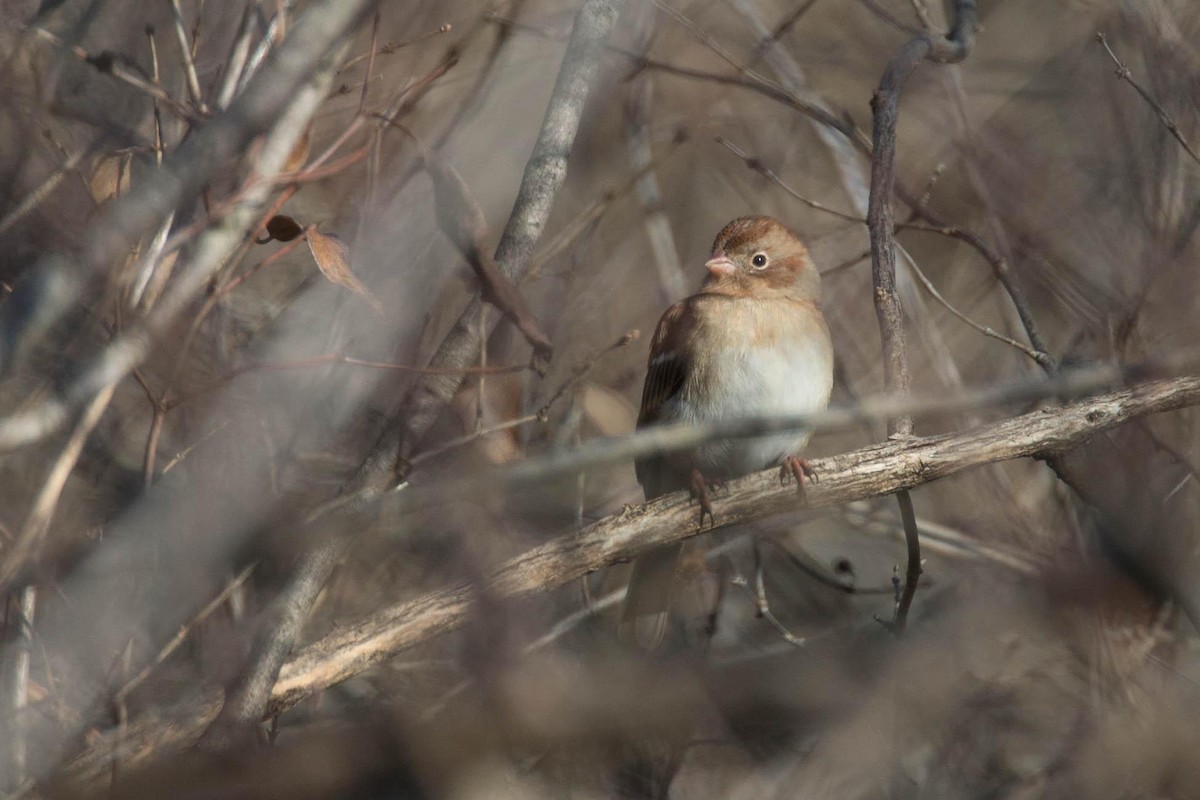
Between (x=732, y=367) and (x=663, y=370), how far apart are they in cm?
30

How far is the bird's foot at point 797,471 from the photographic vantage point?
12.3 feet

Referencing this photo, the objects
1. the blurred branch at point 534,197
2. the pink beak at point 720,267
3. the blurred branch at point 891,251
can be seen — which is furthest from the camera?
the pink beak at point 720,267

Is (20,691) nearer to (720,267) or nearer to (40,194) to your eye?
(40,194)

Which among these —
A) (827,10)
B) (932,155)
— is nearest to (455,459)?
(932,155)

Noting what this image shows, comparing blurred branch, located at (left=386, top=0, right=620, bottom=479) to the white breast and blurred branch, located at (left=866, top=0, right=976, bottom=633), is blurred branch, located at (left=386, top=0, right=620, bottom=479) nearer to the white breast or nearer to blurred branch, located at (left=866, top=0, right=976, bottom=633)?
the white breast

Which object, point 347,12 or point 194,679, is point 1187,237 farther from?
point 194,679

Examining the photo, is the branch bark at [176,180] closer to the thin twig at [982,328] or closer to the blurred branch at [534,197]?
the blurred branch at [534,197]

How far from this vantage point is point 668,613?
15.2 ft

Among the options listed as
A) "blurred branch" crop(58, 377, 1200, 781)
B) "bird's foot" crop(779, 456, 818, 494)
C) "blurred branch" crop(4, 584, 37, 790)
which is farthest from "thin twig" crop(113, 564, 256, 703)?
"bird's foot" crop(779, 456, 818, 494)

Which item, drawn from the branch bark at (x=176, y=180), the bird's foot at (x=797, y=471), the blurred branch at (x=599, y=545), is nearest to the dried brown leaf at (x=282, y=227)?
the branch bark at (x=176, y=180)

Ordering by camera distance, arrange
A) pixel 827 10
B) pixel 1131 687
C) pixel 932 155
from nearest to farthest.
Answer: pixel 1131 687, pixel 932 155, pixel 827 10

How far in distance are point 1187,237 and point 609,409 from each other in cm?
254

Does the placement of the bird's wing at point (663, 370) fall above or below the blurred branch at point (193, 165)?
below

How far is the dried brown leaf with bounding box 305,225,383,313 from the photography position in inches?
98.9
